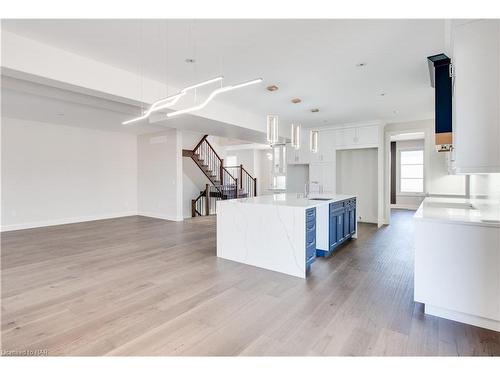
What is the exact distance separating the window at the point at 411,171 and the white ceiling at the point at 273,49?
6.48 meters

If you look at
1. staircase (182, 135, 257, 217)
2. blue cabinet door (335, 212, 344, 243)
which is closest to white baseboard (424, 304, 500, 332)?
blue cabinet door (335, 212, 344, 243)

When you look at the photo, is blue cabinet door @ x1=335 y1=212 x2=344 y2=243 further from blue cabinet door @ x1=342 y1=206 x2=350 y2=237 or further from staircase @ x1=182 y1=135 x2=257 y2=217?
staircase @ x1=182 y1=135 x2=257 y2=217

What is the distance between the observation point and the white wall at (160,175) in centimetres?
807

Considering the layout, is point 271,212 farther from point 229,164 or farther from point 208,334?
point 229,164

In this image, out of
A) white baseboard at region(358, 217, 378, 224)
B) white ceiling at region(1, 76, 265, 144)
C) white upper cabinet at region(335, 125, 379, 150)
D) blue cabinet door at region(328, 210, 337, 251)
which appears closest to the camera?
blue cabinet door at region(328, 210, 337, 251)

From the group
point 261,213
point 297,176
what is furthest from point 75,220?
point 297,176

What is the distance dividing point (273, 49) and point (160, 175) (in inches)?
242

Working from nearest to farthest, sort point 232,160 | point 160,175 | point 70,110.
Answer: point 70,110 < point 160,175 < point 232,160

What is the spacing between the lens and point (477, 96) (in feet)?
7.32

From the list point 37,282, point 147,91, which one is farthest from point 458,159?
point 37,282

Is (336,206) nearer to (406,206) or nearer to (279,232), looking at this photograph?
(279,232)

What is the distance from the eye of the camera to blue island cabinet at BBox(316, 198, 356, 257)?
4410 millimetres

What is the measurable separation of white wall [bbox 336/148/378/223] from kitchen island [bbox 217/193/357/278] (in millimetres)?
3515

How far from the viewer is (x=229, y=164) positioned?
51.0 ft
